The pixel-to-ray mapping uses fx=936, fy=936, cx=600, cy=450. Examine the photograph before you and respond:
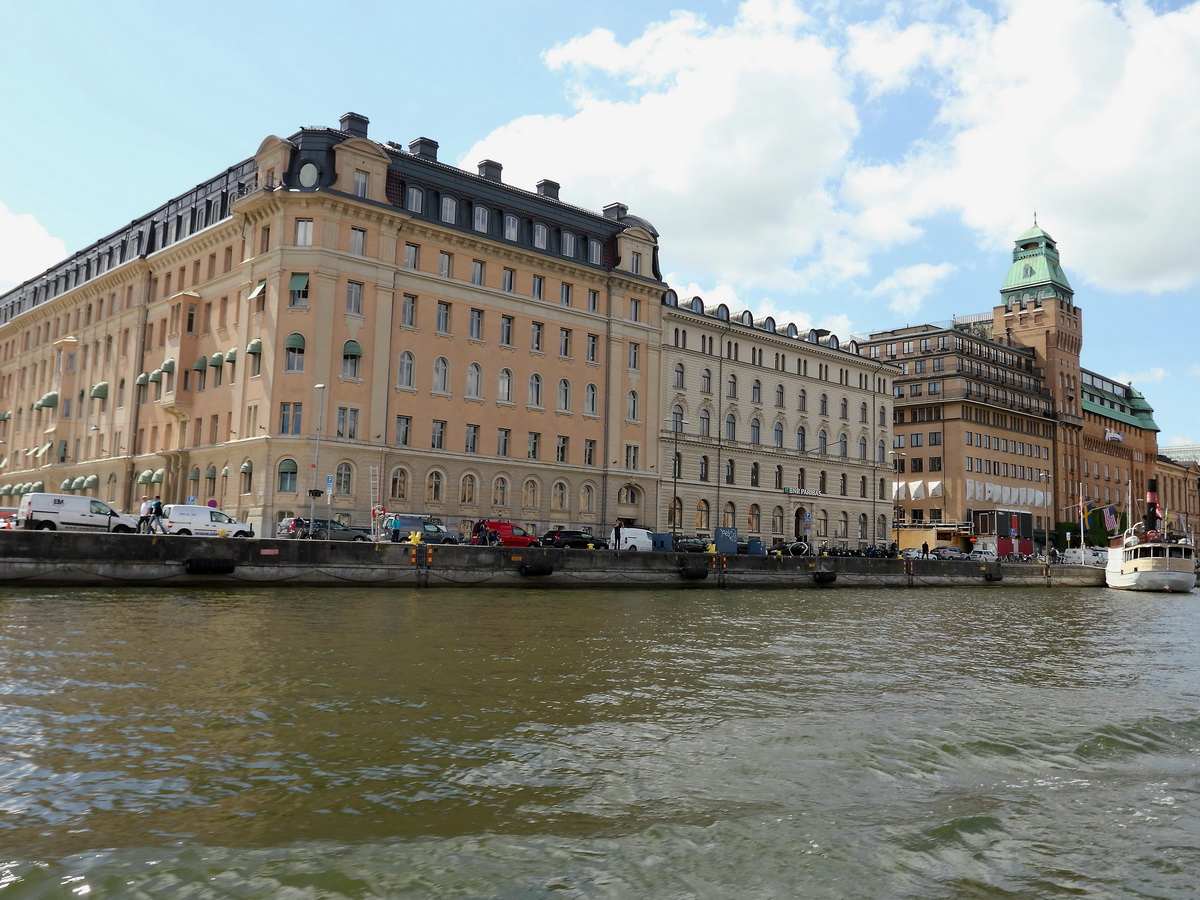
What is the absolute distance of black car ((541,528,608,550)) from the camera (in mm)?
57062

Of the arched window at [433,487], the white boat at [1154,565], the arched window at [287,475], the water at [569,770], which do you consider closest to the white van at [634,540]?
the arched window at [433,487]

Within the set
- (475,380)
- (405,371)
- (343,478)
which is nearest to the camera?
Answer: (343,478)

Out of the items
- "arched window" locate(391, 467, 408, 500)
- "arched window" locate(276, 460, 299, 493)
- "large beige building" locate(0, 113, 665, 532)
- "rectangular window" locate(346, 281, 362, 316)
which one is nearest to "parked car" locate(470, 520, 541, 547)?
"large beige building" locate(0, 113, 665, 532)

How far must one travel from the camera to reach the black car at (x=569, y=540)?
187ft

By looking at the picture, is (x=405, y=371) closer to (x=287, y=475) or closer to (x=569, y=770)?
(x=287, y=475)

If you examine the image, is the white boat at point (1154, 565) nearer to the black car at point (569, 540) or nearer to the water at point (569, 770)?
the black car at point (569, 540)

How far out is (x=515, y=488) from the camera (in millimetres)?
69062

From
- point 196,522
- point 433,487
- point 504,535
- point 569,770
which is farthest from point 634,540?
point 569,770

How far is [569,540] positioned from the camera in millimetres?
57188

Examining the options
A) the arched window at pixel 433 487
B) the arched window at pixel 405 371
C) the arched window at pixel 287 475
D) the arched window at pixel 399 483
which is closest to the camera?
the arched window at pixel 287 475

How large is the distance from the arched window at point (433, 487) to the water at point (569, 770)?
42636 millimetres

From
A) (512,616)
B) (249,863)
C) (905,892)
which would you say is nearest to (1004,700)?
Result: (905,892)

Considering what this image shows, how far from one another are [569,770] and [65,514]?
40.9m

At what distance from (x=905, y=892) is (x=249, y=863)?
504 centimetres
